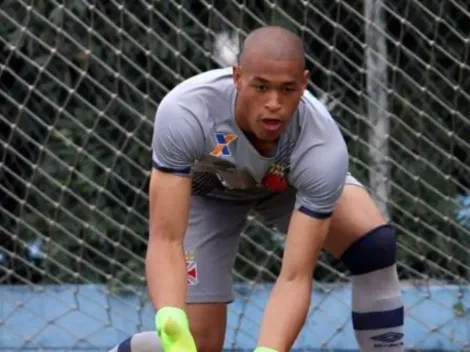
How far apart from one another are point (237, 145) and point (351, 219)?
390 millimetres

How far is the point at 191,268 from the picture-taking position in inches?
143

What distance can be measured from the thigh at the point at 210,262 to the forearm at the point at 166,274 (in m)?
0.44

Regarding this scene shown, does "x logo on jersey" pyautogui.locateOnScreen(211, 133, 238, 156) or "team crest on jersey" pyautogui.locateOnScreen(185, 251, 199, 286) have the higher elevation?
"x logo on jersey" pyautogui.locateOnScreen(211, 133, 238, 156)

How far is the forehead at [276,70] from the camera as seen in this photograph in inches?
120

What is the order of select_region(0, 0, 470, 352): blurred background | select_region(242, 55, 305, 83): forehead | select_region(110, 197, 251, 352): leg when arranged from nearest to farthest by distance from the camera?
select_region(242, 55, 305, 83): forehead < select_region(110, 197, 251, 352): leg < select_region(0, 0, 470, 352): blurred background

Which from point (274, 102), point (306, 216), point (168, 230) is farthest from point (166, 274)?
point (274, 102)

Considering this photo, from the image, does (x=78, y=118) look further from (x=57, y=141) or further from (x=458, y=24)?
(x=458, y=24)

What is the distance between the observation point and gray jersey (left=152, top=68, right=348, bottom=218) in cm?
317

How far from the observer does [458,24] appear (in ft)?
14.9

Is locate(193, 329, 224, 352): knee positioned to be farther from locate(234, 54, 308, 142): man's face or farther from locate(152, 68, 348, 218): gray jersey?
locate(234, 54, 308, 142): man's face

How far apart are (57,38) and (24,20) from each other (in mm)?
115

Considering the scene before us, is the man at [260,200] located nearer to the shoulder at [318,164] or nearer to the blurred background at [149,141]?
the shoulder at [318,164]

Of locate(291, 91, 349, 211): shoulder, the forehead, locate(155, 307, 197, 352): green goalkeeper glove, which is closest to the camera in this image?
locate(155, 307, 197, 352): green goalkeeper glove

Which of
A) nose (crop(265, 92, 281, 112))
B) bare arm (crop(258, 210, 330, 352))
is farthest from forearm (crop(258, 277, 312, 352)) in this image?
nose (crop(265, 92, 281, 112))
